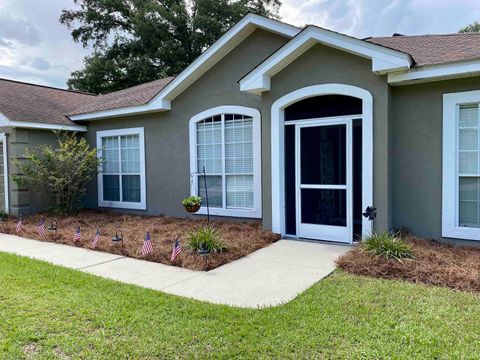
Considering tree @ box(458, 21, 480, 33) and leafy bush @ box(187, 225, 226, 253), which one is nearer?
leafy bush @ box(187, 225, 226, 253)

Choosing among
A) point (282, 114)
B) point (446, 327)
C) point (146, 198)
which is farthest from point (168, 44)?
point (446, 327)

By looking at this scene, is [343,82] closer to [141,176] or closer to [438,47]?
[438,47]

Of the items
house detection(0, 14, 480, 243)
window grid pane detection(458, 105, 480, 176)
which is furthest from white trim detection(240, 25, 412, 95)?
window grid pane detection(458, 105, 480, 176)

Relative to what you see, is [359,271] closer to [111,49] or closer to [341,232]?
[341,232]

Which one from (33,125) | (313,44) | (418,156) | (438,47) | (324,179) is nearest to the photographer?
(418,156)

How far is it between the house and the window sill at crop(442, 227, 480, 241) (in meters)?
0.02

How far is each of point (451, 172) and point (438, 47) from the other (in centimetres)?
287

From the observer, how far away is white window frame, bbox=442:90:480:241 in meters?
6.59

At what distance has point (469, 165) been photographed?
6.60 meters

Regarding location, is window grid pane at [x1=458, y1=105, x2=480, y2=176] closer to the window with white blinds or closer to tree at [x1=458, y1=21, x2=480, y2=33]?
the window with white blinds

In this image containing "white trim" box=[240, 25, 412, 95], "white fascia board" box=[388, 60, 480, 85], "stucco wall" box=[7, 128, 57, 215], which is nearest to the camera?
"white fascia board" box=[388, 60, 480, 85]

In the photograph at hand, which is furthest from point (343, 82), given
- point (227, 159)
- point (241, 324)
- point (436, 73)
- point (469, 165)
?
point (241, 324)

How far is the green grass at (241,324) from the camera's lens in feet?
11.2

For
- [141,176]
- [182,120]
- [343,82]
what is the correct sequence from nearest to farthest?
[343,82] → [182,120] → [141,176]
